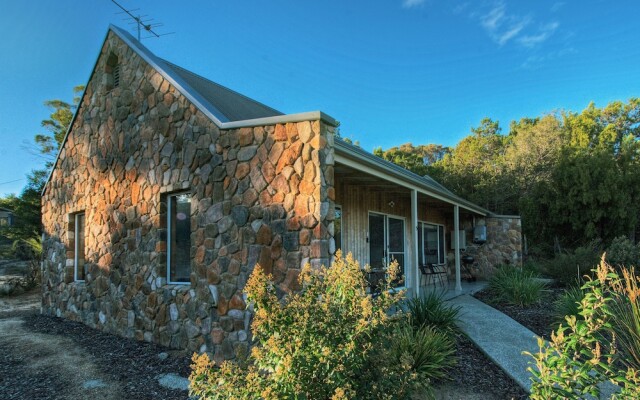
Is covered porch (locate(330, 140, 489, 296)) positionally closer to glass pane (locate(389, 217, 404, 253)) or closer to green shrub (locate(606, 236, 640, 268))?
glass pane (locate(389, 217, 404, 253))

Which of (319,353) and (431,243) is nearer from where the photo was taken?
(319,353)

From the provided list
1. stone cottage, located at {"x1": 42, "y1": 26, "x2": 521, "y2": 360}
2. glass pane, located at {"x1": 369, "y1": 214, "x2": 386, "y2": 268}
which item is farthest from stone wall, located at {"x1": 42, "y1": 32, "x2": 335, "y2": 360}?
glass pane, located at {"x1": 369, "y1": 214, "x2": 386, "y2": 268}

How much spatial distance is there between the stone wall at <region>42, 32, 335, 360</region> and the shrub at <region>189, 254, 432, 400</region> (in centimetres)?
185

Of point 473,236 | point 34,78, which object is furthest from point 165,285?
point 34,78

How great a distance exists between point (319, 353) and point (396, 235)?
860cm

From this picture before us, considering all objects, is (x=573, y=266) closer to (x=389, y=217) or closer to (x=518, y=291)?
(x=518, y=291)

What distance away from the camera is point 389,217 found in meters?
10.6

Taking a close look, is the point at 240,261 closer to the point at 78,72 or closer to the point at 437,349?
the point at 437,349

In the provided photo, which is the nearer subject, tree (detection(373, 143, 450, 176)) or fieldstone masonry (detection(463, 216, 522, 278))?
fieldstone masonry (detection(463, 216, 522, 278))

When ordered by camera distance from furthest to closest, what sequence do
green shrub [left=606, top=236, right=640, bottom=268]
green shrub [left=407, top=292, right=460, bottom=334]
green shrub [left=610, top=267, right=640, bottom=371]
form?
green shrub [left=606, top=236, right=640, bottom=268]
green shrub [left=407, top=292, right=460, bottom=334]
green shrub [left=610, top=267, right=640, bottom=371]

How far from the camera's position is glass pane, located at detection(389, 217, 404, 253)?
10.6m

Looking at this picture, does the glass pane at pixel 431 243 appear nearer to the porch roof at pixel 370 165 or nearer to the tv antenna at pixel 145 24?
the porch roof at pixel 370 165

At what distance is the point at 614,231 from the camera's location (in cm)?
1570

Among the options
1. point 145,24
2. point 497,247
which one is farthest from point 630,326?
point 145,24
